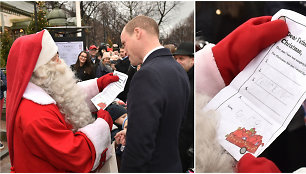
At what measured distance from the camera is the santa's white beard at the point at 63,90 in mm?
1333

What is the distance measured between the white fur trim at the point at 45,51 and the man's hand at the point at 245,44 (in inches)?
37.3

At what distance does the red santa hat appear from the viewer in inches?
48.0

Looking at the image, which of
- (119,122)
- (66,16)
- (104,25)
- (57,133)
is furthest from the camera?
(66,16)

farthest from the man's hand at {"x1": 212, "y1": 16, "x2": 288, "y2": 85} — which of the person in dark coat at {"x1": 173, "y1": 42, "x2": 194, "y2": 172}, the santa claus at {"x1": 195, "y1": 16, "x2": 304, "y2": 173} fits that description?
the person in dark coat at {"x1": 173, "y1": 42, "x2": 194, "y2": 172}

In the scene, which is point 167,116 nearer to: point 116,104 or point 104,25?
point 116,104

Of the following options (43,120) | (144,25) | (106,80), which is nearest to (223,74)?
(144,25)

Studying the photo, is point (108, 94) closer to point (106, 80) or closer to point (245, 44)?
point (106, 80)

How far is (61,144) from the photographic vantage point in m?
1.15

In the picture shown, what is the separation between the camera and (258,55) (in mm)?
976

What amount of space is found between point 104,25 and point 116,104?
870 millimetres

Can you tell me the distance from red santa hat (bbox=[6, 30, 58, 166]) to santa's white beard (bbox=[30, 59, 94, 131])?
0.21 ft

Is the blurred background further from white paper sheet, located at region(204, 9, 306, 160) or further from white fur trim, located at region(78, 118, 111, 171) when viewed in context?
white fur trim, located at region(78, 118, 111, 171)

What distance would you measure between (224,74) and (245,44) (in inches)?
6.1

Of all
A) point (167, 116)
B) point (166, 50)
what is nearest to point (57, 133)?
point (167, 116)
